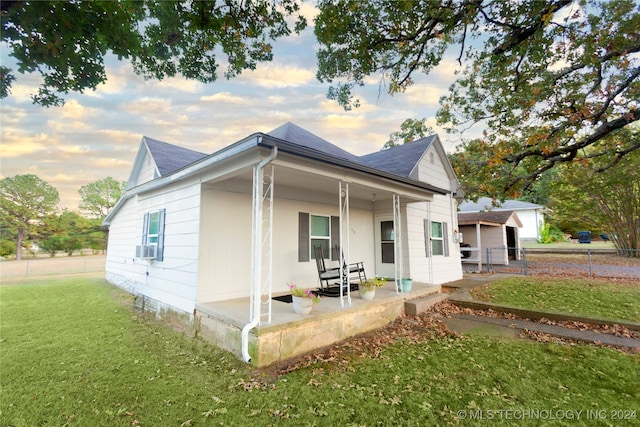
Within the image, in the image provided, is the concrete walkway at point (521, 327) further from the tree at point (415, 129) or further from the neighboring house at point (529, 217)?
the neighboring house at point (529, 217)

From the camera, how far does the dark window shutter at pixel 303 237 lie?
6.69 m

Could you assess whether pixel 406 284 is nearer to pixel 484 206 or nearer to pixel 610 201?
pixel 484 206

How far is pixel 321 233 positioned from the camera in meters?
7.20

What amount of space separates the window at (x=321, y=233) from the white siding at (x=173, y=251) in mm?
2750

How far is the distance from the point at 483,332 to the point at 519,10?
5.84 meters

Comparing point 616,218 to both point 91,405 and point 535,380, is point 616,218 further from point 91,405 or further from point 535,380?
point 91,405

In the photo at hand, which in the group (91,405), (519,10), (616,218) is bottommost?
(91,405)

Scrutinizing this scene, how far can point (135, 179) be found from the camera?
30.4 ft

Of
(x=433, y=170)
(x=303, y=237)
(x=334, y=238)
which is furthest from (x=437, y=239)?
(x=303, y=237)

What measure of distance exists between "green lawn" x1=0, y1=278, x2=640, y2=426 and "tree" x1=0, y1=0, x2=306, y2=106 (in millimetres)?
3503

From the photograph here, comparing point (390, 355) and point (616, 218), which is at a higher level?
point (616, 218)

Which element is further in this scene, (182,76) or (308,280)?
(308,280)

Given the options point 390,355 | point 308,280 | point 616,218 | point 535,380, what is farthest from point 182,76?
point 616,218

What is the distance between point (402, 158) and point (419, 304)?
5103 millimetres
